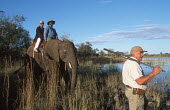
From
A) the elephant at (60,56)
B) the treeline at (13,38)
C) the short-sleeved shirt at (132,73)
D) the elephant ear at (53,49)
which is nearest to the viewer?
the short-sleeved shirt at (132,73)

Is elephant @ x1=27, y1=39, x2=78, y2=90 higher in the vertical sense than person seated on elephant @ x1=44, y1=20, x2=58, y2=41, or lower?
lower

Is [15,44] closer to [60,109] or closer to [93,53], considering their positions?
[60,109]

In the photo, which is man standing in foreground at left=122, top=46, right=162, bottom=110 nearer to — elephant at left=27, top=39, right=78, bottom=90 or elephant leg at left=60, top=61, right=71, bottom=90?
elephant at left=27, top=39, right=78, bottom=90

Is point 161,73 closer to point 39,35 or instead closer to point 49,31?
point 49,31

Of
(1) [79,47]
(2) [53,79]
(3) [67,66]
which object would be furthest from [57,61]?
(1) [79,47]

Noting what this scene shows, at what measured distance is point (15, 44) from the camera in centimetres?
1941

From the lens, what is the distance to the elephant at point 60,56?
8.18m

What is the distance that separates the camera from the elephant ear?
861 cm

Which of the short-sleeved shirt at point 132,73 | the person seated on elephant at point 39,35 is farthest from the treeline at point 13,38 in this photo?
the short-sleeved shirt at point 132,73

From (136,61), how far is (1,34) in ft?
54.7

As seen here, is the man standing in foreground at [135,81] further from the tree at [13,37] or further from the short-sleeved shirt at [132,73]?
the tree at [13,37]

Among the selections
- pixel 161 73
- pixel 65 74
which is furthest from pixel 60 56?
pixel 161 73

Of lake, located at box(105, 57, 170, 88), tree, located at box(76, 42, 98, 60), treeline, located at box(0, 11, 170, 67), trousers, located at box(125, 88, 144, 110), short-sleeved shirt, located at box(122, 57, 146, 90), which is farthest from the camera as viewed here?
tree, located at box(76, 42, 98, 60)

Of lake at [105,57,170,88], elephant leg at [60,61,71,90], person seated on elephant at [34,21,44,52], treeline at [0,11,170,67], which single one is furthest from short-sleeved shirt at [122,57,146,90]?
treeline at [0,11,170,67]
